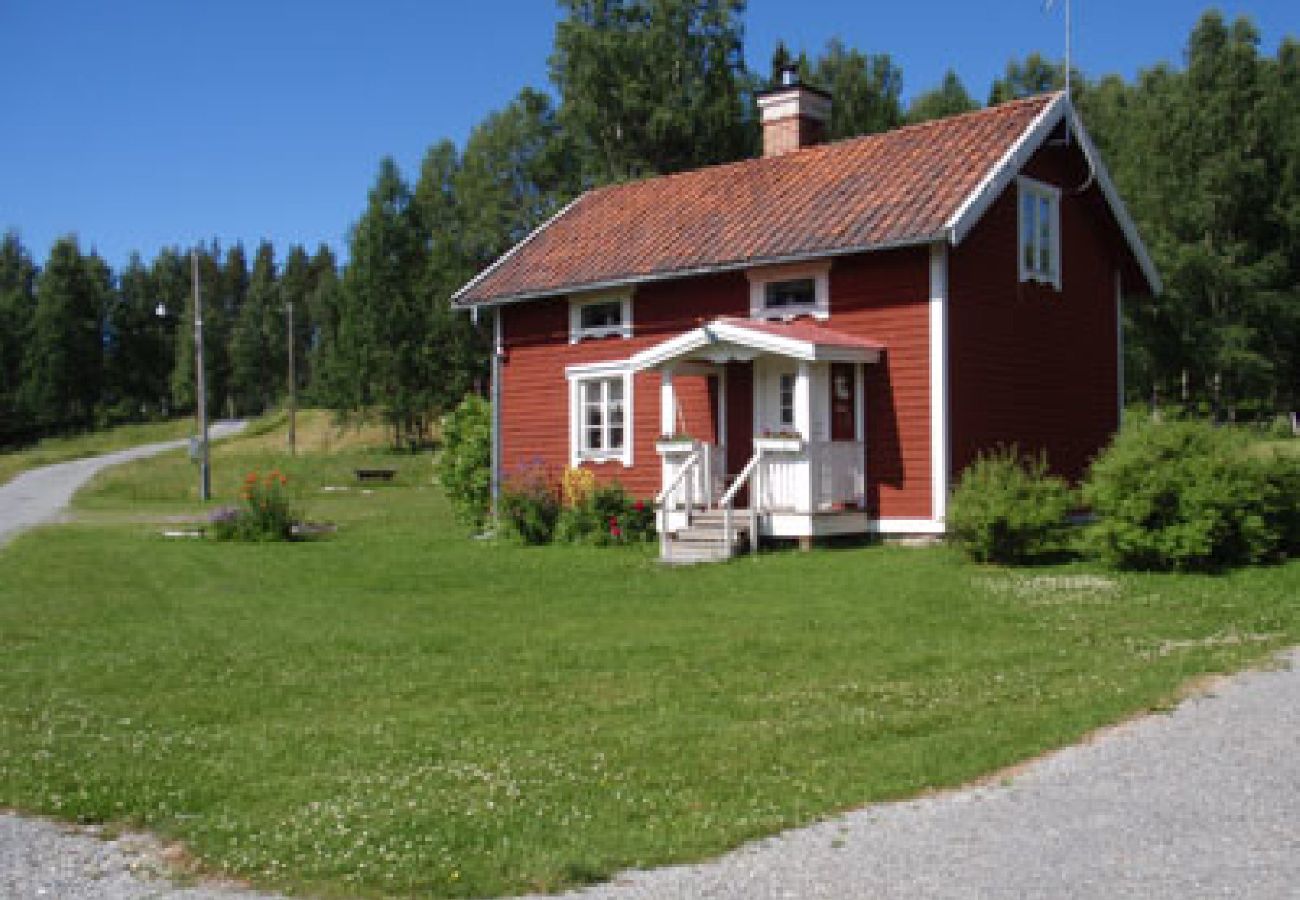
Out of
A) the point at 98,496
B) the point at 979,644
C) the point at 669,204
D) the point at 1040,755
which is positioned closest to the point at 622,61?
the point at 669,204

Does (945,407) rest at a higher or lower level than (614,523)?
higher

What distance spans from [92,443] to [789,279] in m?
68.6

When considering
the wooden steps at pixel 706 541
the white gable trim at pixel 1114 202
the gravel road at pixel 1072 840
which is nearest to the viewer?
the gravel road at pixel 1072 840

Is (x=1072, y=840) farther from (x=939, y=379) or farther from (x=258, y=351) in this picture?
(x=258, y=351)

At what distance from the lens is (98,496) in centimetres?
4031

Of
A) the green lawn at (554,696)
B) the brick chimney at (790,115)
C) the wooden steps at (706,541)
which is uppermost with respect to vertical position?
the brick chimney at (790,115)

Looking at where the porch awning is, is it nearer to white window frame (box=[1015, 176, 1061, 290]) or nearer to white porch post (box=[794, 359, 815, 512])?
white porch post (box=[794, 359, 815, 512])

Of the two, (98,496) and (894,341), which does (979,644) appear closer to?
(894,341)

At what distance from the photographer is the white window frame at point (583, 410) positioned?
21.6 m

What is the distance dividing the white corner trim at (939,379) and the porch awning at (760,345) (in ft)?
3.08

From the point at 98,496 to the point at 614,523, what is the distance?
25.8m

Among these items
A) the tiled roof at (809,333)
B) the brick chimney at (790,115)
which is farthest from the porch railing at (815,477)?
the brick chimney at (790,115)

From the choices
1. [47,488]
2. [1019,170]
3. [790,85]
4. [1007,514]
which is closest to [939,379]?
[1007,514]

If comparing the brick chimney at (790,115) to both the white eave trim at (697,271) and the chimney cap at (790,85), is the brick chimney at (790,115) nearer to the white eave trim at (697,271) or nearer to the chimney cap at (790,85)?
the chimney cap at (790,85)
